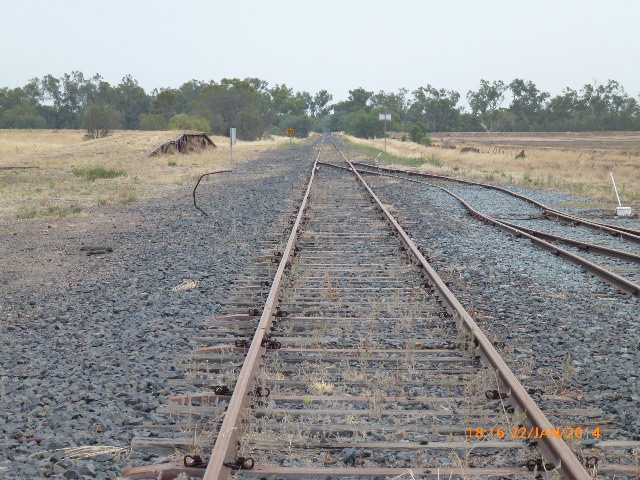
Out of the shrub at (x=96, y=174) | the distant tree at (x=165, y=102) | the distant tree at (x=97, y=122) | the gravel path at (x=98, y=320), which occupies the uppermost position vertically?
the distant tree at (x=165, y=102)

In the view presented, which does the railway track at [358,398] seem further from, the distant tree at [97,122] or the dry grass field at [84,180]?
the distant tree at [97,122]

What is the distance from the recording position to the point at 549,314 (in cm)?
695

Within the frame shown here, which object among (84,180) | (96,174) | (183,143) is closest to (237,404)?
(84,180)

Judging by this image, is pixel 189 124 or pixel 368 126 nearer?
pixel 189 124

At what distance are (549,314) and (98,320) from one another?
447 cm

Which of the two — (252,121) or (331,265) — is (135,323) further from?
(252,121)

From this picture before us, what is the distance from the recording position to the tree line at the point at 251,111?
9094 centimetres

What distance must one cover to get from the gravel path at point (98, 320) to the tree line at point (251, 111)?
62383 millimetres

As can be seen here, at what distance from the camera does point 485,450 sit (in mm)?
3887

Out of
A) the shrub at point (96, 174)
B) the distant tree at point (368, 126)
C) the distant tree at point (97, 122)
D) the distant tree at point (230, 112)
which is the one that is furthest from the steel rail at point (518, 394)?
the distant tree at point (368, 126)

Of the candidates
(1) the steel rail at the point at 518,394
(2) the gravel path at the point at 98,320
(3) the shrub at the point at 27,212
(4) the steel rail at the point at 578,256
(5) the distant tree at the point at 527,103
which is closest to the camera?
(1) the steel rail at the point at 518,394

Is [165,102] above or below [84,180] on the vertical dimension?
above

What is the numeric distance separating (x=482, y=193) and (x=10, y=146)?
47.0m
